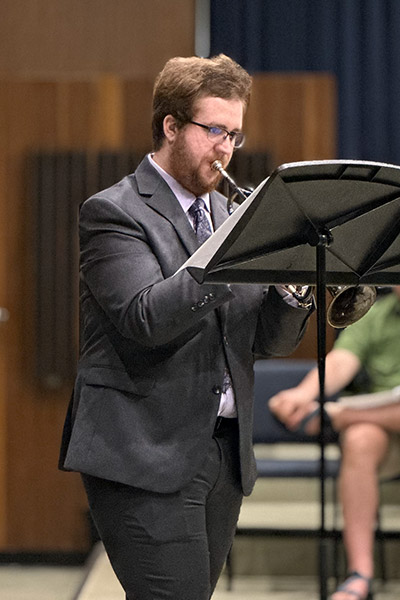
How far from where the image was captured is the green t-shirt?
3.55 metres

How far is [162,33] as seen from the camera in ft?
14.3

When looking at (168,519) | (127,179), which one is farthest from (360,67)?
(168,519)

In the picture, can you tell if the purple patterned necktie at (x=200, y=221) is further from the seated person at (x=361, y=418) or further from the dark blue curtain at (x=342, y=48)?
the dark blue curtain at (x=342, y=48)

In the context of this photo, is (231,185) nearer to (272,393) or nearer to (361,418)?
(361,418)

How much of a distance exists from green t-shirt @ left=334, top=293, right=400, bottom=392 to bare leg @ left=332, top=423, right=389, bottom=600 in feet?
0.74

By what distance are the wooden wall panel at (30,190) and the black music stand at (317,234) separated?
2510 mm

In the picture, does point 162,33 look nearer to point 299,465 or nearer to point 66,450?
point 299,465

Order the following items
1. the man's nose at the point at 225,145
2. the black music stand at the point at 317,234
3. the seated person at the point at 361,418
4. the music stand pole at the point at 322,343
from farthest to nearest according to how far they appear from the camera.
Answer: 1. the seated person at the point at 361,418
2. the man's nose at the point at 225,145
3. the music stand pole at the point at 322,343
4. the black music stand at the point at 317,234

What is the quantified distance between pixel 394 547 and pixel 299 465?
1.72ft

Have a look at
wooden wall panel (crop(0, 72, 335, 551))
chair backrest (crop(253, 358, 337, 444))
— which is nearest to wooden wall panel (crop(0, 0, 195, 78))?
wooden wall panel (crop(0, 72, 335, 551))

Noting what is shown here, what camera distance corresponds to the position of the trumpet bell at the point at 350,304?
180 centimetres

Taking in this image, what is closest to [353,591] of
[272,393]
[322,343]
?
[272,393]

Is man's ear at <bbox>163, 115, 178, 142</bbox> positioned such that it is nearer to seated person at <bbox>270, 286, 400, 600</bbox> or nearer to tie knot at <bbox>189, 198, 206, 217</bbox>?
tie knot at <bbox>189, 198, 206, 217</bbox>

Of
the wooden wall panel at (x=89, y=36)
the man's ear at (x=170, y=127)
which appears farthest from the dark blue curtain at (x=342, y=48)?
the man's ear at (x=170, y=127)
